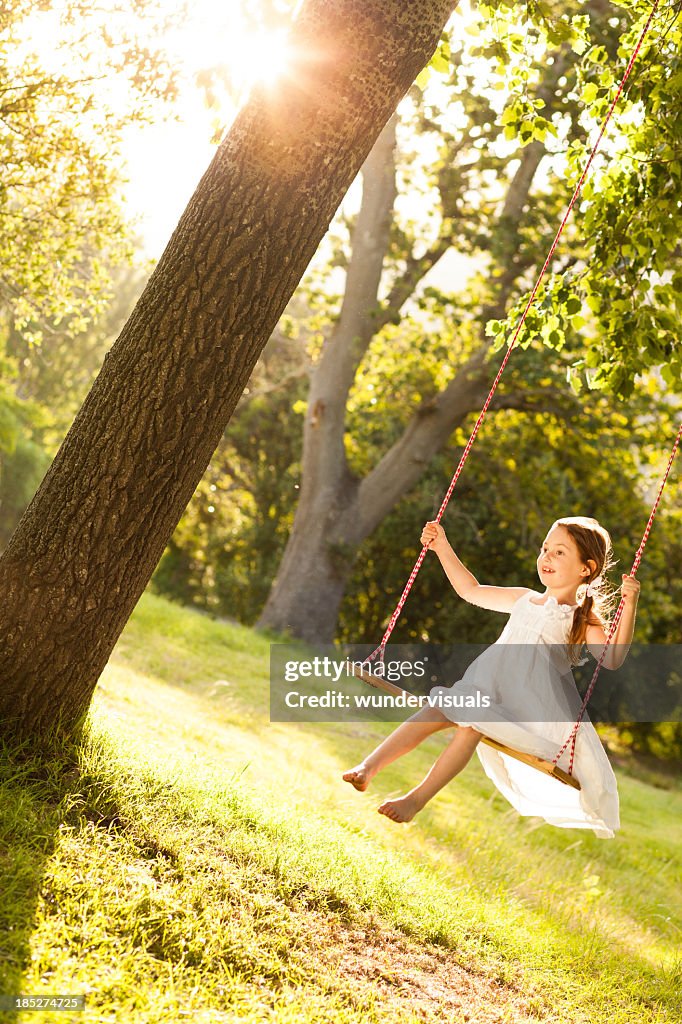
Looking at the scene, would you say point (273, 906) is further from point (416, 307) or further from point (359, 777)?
Result: point (416, 307)

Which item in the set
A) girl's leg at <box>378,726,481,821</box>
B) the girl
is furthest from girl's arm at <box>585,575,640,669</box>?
girl's leg at <box>378,726,481,821</box>

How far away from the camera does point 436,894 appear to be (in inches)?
164

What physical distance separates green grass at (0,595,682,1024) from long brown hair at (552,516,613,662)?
1241 millimetres

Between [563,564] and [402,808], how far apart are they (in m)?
1.13

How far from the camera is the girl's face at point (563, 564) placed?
12.6 ft

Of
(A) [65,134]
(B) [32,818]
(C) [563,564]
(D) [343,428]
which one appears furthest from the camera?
(D) [343,428]

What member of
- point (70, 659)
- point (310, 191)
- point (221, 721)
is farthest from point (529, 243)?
point (70, 659)

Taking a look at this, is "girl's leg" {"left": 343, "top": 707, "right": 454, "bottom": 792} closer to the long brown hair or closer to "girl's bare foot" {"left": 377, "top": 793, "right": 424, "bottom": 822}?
"girl's bare foot" {"left": 377, "top": 793, "right": 424, "bottom": 822}

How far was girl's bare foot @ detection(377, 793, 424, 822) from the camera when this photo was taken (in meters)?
3.40

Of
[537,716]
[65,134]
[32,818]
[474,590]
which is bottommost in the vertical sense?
[32,818]

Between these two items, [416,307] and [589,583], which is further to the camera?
[416,307]

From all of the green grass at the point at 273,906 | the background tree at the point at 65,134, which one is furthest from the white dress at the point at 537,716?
the background tree at the point at 65,134

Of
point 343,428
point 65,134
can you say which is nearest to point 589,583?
point 65,134

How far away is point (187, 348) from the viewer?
341 centimetres
